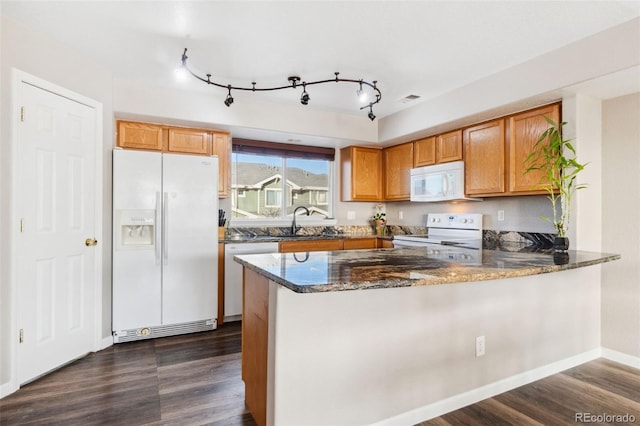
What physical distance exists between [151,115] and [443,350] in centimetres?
324

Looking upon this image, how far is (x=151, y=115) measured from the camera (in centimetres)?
343

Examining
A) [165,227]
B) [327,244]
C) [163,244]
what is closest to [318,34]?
[165,227]

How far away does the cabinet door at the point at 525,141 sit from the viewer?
2.98 m

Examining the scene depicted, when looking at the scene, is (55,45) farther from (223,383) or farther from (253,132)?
(223,383)

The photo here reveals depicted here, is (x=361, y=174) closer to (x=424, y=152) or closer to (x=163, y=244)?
(x=424, y=152)

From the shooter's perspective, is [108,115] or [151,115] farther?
[151,115]

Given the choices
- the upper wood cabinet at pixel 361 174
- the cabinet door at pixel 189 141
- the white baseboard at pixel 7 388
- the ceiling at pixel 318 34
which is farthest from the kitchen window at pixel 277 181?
the white baseboard at pixel 7 388

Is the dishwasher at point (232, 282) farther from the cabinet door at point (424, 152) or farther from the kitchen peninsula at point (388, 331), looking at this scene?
the cabinet door at point (424, 152)

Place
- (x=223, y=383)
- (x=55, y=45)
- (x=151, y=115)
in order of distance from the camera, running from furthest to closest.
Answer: (x=151, y=115)
(x=55, y=45)
(x=223, y=383)

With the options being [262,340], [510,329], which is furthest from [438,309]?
[262,340]

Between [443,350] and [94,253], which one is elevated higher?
[94,253]

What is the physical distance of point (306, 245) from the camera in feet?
13.7

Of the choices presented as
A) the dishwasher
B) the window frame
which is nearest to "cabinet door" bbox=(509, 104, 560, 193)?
the window frame

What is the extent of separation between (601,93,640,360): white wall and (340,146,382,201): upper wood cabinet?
2569mm
